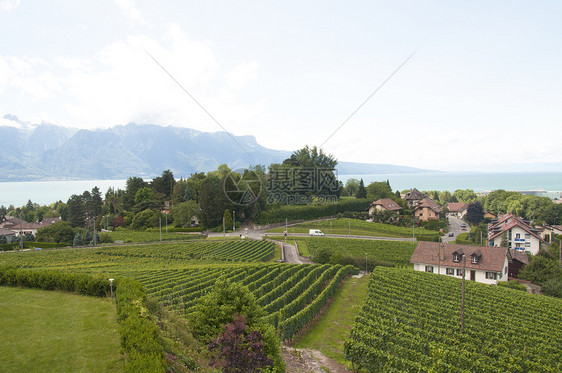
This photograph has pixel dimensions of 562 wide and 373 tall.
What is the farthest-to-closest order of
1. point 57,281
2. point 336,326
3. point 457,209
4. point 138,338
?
1. point 457,209
2. point 336,326
3. point 57,281
4. point 138,338

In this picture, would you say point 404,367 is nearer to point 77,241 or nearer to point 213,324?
point 213,324

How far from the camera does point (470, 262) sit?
129ft

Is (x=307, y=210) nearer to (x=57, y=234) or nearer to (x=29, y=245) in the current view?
(x=57, y=234)

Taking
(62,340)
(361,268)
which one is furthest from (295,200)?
(62,340)

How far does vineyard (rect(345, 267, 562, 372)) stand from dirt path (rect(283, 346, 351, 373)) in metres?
0.96

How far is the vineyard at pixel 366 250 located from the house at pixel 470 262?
4850 millimetres

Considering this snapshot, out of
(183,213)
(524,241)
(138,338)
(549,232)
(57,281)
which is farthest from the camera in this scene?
(183,213)

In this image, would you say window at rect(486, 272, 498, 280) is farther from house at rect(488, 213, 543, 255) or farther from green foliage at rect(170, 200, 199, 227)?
green foliage at rect(170, 200, 199, 227)

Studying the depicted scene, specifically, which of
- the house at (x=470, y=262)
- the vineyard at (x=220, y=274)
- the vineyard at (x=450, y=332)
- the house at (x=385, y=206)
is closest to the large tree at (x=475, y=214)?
the house at (x=385, y=206)

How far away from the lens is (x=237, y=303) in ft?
36.2

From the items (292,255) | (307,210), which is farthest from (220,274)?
(307,210)

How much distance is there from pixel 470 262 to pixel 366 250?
14676mm

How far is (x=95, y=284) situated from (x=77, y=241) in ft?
166

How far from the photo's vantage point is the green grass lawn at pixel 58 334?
8.84 metres
